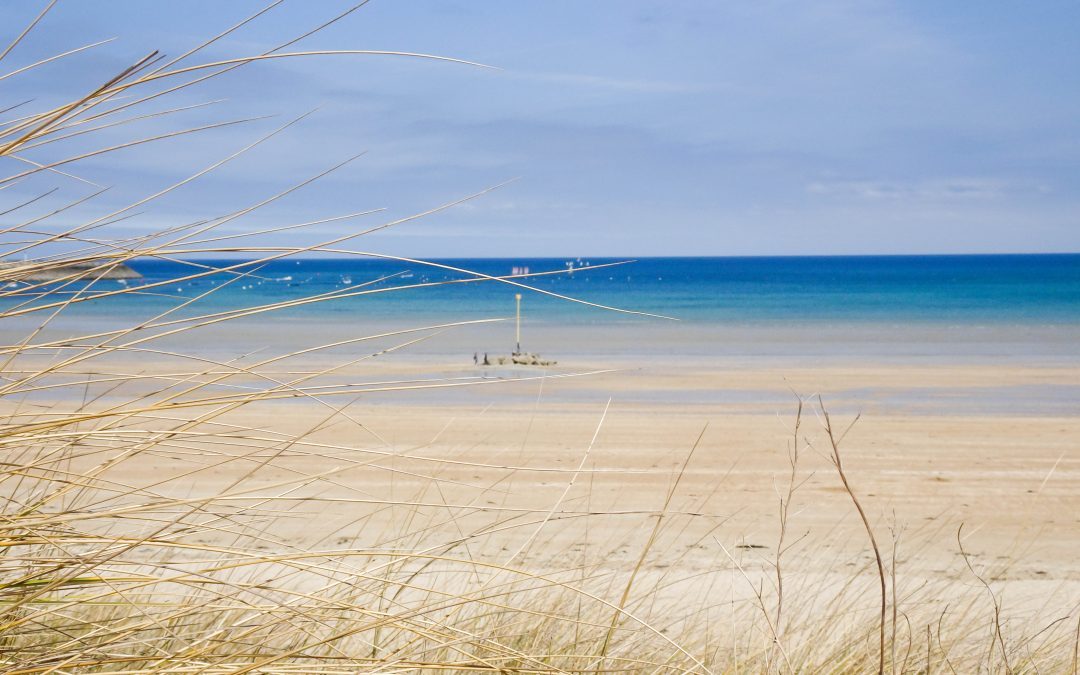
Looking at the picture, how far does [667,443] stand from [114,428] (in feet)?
31.4

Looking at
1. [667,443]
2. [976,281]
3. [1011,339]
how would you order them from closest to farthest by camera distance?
[667,443] < [1011,339] < [976,281]

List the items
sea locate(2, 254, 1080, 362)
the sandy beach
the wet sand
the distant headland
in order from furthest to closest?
sea locate(2, 254, 1080, 362) < the sandy beach < the wet sand < the distant headland

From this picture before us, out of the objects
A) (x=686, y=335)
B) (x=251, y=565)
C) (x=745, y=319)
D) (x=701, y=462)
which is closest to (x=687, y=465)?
(x=251, y=565)

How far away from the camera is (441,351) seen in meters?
25.2

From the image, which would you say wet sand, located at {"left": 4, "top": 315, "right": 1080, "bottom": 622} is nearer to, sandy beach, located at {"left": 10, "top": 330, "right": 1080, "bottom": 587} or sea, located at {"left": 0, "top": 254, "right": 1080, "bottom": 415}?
sandy beach, located at {"left": 10, "top": 330, "right": 1080, "bottom": 587}

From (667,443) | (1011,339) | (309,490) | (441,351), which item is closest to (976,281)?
(1011,339)

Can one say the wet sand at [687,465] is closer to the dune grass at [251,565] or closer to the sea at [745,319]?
the dune grass at [251,565]

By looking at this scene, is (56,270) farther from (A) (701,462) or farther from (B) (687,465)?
(A) (701,462)

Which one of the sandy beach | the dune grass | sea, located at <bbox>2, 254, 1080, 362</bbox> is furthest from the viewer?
sea, located at <bbox>2, 254, 1080, 362</bbox>

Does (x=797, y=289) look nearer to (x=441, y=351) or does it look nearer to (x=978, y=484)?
(x=441, y=351)

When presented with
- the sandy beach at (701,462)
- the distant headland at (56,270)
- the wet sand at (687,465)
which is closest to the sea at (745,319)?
the distant headland at (56,270)

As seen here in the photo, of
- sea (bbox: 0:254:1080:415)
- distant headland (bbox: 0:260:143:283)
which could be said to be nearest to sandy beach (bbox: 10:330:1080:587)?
sea (bbox: 0:254:1080:415)

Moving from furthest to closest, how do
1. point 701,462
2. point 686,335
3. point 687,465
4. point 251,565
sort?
point 686,335, point 701,462, point 687,465, point 251,565

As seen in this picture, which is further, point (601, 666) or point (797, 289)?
point (797, 289)
